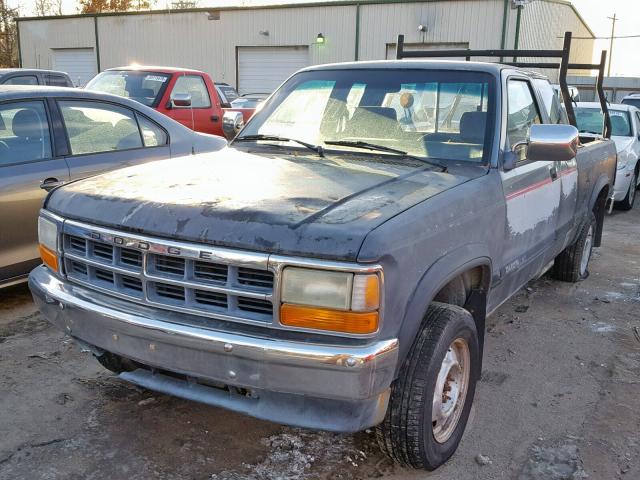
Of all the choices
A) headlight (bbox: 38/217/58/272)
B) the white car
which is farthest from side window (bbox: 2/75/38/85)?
the white car

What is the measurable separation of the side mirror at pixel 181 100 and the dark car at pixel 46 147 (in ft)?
11.1

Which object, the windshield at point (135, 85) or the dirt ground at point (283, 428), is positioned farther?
the windshield at point (135, 85)

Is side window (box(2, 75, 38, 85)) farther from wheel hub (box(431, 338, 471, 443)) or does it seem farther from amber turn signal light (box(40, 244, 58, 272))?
wheel hub (box(431, 338, 471, 443))

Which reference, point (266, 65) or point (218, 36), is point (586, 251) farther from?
point (218, 36)

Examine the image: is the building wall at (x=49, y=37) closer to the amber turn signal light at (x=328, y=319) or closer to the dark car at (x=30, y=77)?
the dark car at (x=30, y=77)

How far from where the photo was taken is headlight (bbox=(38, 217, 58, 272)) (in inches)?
116

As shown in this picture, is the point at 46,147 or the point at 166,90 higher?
the point at 166,90

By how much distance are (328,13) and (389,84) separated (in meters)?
22.2

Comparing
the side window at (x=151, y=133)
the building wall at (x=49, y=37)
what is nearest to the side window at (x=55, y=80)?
the side window at (x=151, y=133)

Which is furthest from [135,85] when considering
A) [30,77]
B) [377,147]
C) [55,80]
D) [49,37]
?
[49,37]

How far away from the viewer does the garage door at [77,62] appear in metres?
29.2

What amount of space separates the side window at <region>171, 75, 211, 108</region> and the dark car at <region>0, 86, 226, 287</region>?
14.8 ft

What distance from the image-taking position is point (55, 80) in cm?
932

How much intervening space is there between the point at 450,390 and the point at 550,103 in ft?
8.71
